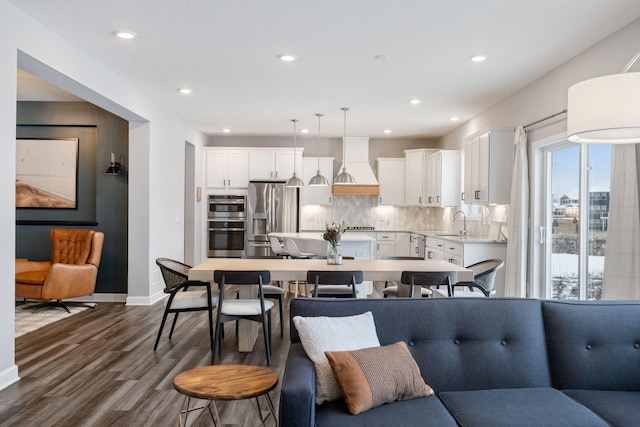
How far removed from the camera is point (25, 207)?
22.8 ft

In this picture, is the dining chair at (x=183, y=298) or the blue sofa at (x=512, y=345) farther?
the dining chair at (x=183, y=298)

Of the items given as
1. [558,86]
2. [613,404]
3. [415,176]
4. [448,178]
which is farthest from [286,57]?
[415,176]

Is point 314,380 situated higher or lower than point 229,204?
lower

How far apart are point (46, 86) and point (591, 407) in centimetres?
644

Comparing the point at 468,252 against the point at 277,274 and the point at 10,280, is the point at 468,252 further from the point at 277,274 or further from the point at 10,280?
the point at 10,280

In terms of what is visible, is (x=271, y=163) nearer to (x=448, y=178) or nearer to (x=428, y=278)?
(x=448, y=178)

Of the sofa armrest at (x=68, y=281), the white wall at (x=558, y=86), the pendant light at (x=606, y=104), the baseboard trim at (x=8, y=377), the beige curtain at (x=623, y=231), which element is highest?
the white wall at (x=558, y=86)

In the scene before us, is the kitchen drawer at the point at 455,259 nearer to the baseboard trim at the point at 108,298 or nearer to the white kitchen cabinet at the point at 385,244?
the white kitchen cabinet at the point at 385,244

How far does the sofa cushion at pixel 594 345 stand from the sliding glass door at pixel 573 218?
7.62ft

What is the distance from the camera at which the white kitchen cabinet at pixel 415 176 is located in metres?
9.68

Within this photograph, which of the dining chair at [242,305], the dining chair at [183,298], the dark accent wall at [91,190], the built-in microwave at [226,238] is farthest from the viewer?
the built-in microwave at [226,238]

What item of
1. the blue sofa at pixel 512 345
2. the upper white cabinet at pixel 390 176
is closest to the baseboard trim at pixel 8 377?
the blue sofa at pixel 512 345

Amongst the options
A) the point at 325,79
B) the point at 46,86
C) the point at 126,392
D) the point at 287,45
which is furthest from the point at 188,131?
the point at 126,392

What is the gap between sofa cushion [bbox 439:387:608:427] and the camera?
2.02 metres
